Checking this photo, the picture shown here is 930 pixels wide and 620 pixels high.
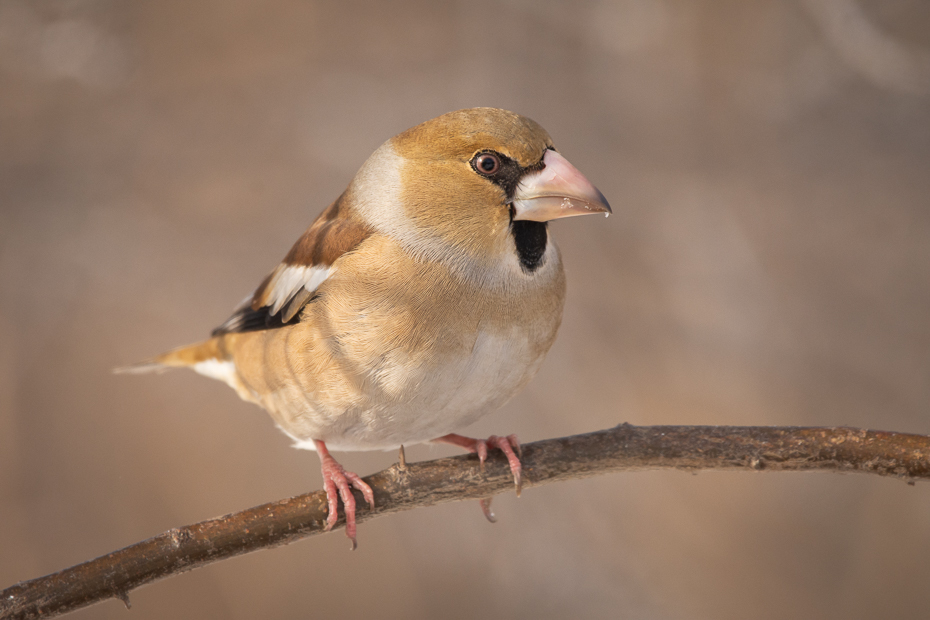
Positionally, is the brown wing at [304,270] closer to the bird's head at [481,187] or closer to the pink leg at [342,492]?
the bird's head at [481,187]

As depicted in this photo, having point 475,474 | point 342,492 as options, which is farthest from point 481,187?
point 342,492

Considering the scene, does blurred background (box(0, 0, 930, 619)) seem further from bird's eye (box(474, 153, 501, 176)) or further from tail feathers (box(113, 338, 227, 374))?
bird's eye (box(474, 153, 501, 176))

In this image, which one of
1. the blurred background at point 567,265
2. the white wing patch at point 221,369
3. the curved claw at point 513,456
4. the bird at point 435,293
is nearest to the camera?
the bird at point 435,293

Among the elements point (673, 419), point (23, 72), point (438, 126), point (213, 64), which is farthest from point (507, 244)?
point (23, 72)

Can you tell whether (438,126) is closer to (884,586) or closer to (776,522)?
(776,522)

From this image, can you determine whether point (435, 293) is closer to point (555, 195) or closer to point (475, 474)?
point (555, 195)

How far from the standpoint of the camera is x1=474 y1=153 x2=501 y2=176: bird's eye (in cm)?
173

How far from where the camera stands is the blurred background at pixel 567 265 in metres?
3.01

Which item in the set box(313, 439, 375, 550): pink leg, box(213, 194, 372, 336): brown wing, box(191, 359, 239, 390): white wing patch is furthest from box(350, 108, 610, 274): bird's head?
box(191, 359, 239, 390): white wing patch

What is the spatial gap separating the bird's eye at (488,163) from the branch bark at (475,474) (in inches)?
25.9

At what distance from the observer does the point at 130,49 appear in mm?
3059

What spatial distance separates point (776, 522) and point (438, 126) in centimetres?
240

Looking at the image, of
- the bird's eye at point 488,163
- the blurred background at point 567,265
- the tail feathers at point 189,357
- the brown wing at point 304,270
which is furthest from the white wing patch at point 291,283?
the blurred background at point 567,265

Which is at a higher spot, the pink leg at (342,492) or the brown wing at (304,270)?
the brown wing at (304,270)
